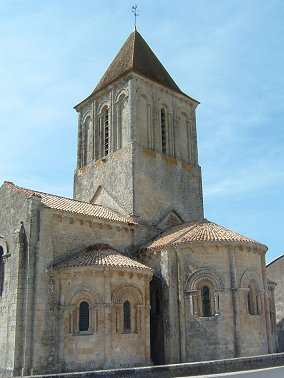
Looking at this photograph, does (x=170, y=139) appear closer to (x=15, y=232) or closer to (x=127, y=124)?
(x=127, y=124)

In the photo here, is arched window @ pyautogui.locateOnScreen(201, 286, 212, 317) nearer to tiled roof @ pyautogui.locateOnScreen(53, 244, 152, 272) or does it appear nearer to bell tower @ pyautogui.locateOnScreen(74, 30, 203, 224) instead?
tiled roof @ pyautogui.locateOnScreen(53, 244, 152, 272)

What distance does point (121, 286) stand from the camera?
18406 millimetres

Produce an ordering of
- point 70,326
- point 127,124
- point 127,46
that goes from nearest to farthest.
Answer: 1. point 70,326
2. point 127,124
3. point 127,46

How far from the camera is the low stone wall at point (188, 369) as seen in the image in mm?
12156

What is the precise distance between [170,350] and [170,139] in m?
13.4

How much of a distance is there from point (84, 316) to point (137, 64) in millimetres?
16643

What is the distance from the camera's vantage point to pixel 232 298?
1919 centimetres

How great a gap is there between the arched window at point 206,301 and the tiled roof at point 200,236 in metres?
2.18

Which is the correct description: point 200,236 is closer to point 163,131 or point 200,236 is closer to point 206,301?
point 206,301

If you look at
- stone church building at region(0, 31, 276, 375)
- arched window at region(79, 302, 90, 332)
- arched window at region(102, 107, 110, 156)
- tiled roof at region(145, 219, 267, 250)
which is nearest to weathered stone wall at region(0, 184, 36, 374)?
stone church building at region(0, 31, 276, 375)

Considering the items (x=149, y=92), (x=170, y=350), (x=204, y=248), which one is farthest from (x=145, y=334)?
(x=149, y=92)

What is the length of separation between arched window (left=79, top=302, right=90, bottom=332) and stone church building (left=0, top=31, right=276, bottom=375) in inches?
1.5

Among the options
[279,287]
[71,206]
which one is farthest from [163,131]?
[279,287]

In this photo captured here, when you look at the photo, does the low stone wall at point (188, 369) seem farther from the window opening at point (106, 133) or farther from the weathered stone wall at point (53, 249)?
the window opening at point (106, 133)
